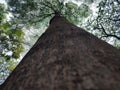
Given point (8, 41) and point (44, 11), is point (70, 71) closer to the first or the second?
point (8, 41)

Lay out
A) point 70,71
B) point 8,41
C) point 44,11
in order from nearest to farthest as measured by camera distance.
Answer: point 70,71, point 8,41, point 44,11

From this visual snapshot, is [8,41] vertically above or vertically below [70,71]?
below

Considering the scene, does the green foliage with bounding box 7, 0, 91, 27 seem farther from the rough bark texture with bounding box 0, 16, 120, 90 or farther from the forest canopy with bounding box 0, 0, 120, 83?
the rough bark texture with bounding box 0, 16, 120, 90

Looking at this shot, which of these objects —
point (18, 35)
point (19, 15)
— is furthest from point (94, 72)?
point (19, 15)

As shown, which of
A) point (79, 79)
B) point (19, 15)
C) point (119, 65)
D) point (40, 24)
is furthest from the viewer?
point (40, 24)

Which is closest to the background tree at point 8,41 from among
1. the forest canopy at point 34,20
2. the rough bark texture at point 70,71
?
the forest canopy at point 34,20

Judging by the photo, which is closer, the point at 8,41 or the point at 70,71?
the point at 70,71

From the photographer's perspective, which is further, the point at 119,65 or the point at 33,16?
the point at 33,16

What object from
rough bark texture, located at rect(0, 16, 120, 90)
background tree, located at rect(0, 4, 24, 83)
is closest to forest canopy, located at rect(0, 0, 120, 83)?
background tree, located at rect(0, 4, 24, 83)

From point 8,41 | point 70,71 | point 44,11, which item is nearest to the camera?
point 70,71

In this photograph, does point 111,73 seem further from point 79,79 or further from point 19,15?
point 19,15

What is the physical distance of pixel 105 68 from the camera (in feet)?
5.93

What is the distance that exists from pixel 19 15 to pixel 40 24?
A: 2345 millimetres

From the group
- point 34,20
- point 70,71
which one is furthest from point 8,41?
point 70,71
